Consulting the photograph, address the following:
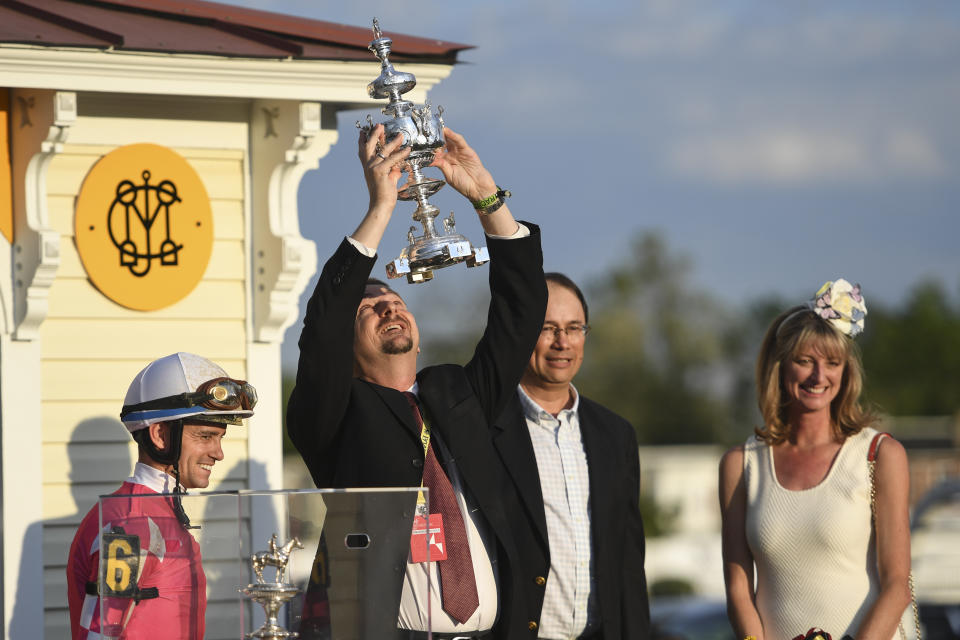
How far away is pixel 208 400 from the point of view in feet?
11.9

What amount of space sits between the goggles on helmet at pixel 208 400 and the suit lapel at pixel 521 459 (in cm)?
121

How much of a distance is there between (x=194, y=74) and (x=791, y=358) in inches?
93.0

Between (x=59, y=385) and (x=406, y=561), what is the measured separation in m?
2.43

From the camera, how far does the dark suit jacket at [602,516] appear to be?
4496 millimetres

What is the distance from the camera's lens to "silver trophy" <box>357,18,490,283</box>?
3705 mm

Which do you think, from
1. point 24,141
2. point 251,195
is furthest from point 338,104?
point 24,141

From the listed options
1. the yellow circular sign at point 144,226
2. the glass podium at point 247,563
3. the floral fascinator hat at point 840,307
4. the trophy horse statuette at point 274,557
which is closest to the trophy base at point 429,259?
the glass podium at point 247,563

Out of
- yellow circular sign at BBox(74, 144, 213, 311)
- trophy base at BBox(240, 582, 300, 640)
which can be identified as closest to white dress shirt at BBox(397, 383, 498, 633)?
trophy base at BBox(240, 582, 300, 640)

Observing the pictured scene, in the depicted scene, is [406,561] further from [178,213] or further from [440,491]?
[178,213]

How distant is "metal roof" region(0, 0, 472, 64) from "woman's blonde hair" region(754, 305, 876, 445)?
5.38 feet

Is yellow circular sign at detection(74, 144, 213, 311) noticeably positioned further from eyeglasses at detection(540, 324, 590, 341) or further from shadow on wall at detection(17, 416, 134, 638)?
eyeglasses at detection(540, 324, 590, 341)

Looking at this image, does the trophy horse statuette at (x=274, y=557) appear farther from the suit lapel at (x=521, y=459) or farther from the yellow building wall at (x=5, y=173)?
the yellow building wall at (x=5, y=173)

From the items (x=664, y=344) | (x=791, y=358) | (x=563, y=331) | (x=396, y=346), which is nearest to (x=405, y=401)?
(x=396, y=346)

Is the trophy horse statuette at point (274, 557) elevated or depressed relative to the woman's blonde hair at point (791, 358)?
depressed
